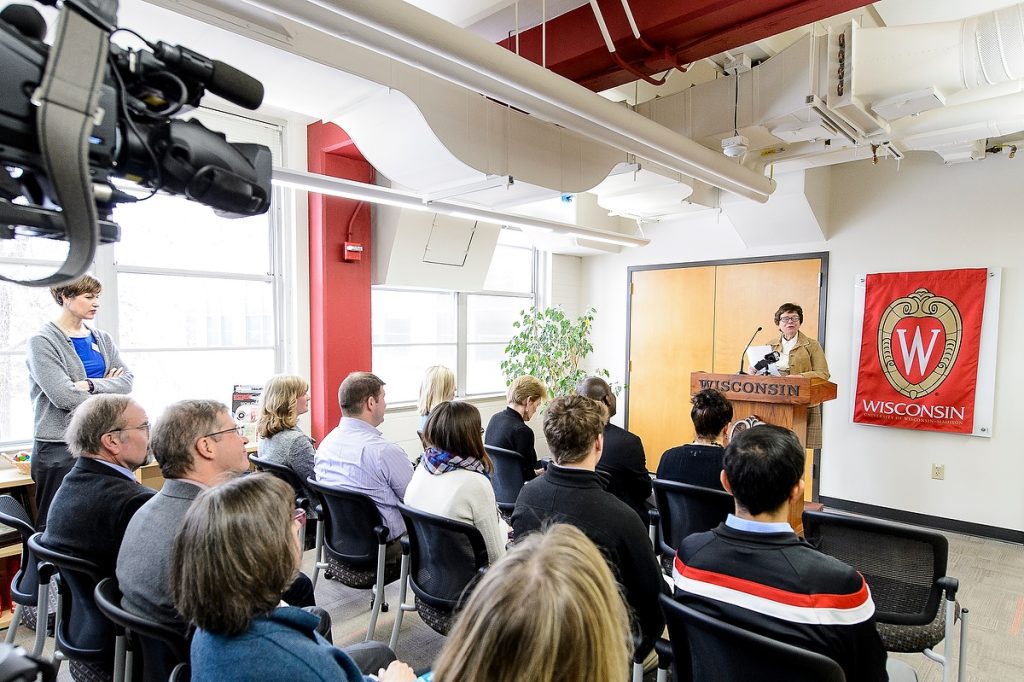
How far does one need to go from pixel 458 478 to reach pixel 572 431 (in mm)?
493

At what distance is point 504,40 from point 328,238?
2051 mm

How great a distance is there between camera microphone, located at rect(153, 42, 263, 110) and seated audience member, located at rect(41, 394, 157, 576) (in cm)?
136

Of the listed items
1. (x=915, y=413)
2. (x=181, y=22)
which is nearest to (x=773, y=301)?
(x=915, y=413)

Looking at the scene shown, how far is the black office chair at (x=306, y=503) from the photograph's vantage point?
2.71 metres

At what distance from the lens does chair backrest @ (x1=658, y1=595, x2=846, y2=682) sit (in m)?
1.15

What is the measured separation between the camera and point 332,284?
14.6 ft

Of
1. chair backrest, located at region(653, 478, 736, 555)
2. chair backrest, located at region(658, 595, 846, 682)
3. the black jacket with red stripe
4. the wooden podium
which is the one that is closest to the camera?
chair backrest, located at region(658, 595, 846, 682)

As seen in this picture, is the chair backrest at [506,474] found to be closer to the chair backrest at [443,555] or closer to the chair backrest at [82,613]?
the chair backrest at [443,555]

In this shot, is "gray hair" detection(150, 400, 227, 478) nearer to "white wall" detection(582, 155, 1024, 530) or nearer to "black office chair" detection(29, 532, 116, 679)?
"black office chair" detection(29, 532, 116, 679)

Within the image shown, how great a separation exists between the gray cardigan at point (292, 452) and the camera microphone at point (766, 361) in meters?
2.89

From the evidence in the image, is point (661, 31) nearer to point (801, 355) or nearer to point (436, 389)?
point (436, 389)

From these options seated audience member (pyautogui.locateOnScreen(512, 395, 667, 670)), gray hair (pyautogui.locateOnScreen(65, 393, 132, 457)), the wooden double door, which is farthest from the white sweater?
the wooden double door

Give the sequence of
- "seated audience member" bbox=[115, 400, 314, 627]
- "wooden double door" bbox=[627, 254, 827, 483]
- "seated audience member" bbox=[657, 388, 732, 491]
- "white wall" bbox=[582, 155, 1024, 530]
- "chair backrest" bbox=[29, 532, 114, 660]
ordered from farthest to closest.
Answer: "wooden double door" bbox=[627, 254, 827, 483] < "white wall" bbox=[582, 155, 1024, 530] < "seated audience member" bbox=[657, 388, 732, 491] < "chair backrest" bbox=[29, 532, 114, 660] < "seated audience member" bbox=[115, 400, 314, 627]

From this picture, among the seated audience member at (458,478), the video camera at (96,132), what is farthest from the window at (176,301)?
the video camera at (96,132)
